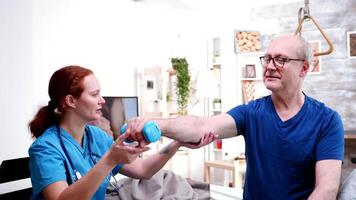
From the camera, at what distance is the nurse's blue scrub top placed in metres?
1.22

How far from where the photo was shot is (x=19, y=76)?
245 centimetres

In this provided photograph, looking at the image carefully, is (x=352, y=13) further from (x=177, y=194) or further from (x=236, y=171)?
(x=177, y=194)

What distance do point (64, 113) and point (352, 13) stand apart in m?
4.01

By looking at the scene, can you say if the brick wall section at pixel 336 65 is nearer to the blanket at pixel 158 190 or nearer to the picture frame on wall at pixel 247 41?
the picture frame on wall at pixel 247 41

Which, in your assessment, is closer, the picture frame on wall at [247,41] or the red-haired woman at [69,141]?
the red-haired woman at [69,141]

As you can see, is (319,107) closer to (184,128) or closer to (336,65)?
(184,128)

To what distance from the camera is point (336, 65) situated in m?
4.33

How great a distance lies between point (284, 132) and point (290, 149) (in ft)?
0.22

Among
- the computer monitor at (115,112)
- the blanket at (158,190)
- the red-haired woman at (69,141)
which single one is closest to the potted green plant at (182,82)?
the computer monitor at (115,112)

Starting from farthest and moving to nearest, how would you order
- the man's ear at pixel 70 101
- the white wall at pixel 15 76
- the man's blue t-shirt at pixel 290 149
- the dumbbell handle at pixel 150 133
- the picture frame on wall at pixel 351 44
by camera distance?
the picture frame on wall at pixel 351 44, the white wall at pixel 15 76, the man's ear at pixel 70 101, the man's blue t-shirt at pixel 290 149, the dumbbell handle at pixel 150 133

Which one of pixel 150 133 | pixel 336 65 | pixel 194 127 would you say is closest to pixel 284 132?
pixel 194 127

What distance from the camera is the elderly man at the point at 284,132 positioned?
4.06 feet

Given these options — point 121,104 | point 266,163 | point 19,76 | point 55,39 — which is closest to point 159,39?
point 121,104

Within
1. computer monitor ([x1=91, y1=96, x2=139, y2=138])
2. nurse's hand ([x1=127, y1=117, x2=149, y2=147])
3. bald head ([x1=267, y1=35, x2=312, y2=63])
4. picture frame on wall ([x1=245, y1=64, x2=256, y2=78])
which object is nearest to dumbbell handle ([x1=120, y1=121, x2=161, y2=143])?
nurse's hand ([x1=127, y1=117, x2=149, y2=147])
